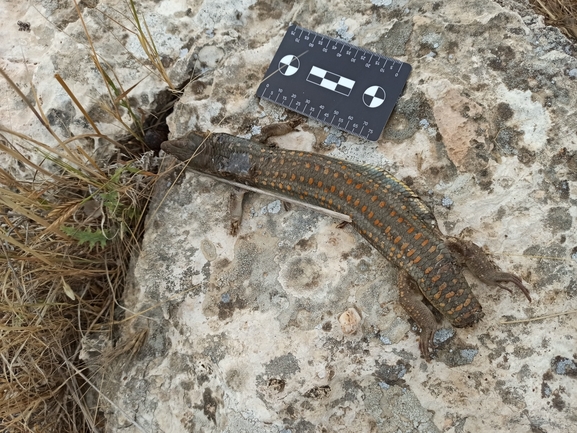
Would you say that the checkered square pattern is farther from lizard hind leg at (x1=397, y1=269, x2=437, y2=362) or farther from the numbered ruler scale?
lizard hind leg at (x1=397, y1=269, x2=437, y2=362)

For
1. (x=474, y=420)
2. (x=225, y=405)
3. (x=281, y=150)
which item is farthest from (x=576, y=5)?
(x=225, y=405)

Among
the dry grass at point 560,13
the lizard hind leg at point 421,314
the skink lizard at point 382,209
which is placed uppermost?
the dry grass at point 560,13

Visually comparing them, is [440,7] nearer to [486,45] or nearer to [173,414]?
[486,45]

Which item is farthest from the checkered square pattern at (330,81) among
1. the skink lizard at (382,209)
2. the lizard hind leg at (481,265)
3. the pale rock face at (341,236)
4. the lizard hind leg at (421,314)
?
the lizard hind leg at (421,314)

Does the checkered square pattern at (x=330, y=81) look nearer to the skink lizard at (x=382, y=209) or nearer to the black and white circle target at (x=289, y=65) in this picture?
the black and white circle target at (x=289, y=65)

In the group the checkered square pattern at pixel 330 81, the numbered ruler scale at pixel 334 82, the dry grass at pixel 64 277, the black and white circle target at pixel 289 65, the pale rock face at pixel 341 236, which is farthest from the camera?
the black and white circle target at pixel 289 65

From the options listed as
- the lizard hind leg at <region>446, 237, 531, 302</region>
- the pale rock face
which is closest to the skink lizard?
the lizard hind leg at <region>446, 237, 531, 302</region>

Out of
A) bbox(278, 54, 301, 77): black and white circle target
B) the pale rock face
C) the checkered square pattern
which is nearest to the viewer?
the pale rock face

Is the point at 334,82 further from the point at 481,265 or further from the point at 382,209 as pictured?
the point at 481,265

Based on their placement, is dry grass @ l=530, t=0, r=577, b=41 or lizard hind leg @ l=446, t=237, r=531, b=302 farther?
dry grass @ l=530, t=0, r=577, b=41
